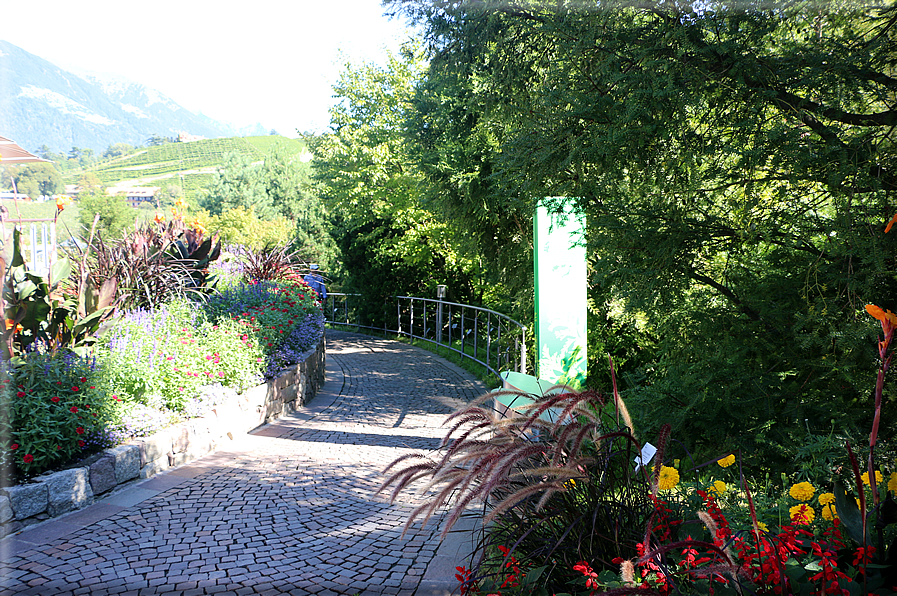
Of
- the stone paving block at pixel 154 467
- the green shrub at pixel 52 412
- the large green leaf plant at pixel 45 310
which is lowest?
the stone paving block at pixel 154 467

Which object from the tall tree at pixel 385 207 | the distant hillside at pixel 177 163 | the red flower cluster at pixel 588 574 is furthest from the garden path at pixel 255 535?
the distant hillside at pixel 177 163

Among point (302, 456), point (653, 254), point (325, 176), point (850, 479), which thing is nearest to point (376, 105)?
point (325, 176)

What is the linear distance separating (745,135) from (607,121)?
0.76 meters

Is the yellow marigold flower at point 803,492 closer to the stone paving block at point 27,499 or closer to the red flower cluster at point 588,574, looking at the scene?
the red flower cluster at point 588,574

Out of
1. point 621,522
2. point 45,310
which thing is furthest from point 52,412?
point 621,522

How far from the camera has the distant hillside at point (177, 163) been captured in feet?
166

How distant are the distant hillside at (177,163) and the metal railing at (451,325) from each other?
34.1m

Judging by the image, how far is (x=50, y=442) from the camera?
374 centimetres

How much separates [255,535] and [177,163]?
6896cm

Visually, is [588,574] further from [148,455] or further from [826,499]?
[148,455]

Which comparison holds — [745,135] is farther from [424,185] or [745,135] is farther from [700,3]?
[424,185]

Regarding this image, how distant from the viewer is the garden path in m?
2.91

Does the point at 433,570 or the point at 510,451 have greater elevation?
the point at 510,451

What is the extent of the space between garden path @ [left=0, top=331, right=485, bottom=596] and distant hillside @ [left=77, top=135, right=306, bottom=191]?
144 feet
